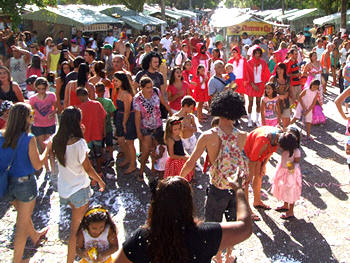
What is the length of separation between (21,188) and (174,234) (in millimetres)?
2103

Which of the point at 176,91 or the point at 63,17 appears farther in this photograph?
the point at 63,17

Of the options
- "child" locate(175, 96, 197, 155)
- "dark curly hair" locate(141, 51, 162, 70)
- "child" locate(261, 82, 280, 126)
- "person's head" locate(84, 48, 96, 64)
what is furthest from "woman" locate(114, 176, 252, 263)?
"person's head" locate(84, 48, 96, 64)

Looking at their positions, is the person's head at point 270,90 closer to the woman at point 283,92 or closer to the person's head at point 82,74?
the woman at point 283,92

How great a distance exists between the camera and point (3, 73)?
17.9ft

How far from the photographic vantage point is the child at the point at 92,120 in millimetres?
5309

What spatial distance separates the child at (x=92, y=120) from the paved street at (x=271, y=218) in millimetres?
678

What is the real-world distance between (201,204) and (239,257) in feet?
3.94

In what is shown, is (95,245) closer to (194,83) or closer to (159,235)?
(159,235)

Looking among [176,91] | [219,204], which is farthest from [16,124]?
[176,91]

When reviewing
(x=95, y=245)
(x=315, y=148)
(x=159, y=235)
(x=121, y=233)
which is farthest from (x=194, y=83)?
(x=159, y=235)

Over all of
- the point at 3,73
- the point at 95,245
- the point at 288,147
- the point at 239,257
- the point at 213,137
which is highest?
the point at 3,73

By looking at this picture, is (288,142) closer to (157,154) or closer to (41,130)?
(157,154)

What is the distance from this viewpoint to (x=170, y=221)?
76.6 inches

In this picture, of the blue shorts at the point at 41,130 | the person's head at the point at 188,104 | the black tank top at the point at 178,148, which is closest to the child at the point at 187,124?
the person's head at the point at 188,104
